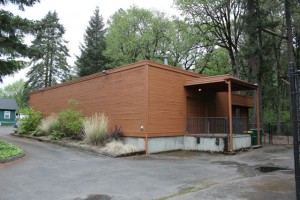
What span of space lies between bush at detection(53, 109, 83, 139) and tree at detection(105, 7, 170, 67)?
57.7 feet

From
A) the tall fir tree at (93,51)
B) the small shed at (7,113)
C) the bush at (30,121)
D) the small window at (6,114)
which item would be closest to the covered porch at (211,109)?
the bush at (30,121)

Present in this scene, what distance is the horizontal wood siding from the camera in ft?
46.4

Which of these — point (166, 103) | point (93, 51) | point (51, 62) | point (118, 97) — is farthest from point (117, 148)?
point (51, 62)

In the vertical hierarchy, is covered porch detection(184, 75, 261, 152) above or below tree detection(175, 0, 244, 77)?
below

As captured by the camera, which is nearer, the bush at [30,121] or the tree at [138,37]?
the bush at [30,121]

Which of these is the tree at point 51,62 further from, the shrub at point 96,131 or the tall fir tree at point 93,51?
the shrub at point 96,131

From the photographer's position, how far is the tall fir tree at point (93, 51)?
3888cm

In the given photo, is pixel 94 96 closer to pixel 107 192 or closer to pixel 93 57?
pixel 107 192

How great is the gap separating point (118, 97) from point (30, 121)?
30.3 feet

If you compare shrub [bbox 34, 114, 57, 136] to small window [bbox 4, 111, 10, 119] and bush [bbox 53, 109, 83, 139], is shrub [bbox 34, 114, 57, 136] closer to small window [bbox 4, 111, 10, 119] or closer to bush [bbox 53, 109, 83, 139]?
bush [bbox 53, 109, 83, 139]

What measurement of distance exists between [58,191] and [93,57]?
111 feet

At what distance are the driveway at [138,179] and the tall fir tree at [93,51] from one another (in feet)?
90.3

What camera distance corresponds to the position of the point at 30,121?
70.1 feet

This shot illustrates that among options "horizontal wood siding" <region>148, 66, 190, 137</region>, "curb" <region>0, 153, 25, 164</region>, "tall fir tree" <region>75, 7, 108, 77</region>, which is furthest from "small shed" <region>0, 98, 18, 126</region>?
"curb" <region>0, 153, 25, 164</region>
